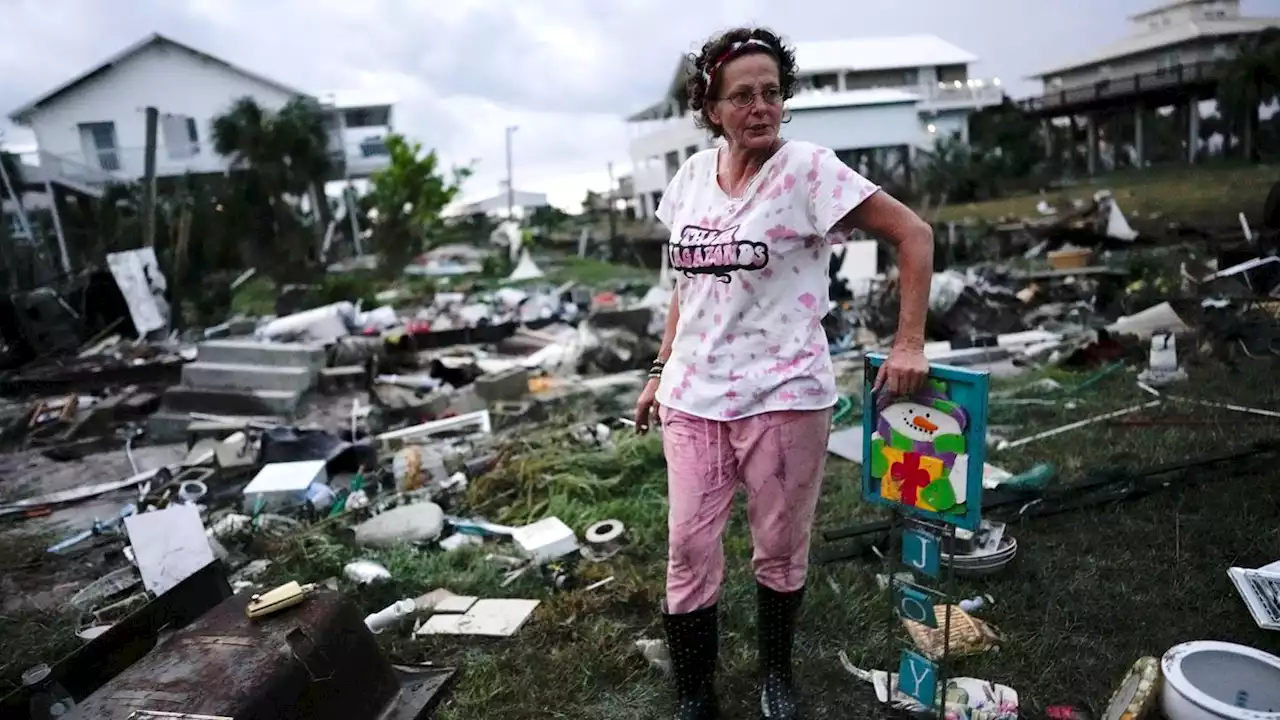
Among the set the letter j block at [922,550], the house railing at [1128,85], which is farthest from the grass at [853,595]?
the house railing at [1128,85]

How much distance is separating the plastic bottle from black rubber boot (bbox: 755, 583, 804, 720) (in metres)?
1.99

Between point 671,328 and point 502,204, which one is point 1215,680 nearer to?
point 671,328

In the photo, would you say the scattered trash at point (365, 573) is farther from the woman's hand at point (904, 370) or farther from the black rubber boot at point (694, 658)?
the woman's hand at point (904, 370)

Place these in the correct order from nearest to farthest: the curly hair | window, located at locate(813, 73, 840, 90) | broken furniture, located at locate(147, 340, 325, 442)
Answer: the curly hair → broken furniture, located at locate(147, 340, 325, 442) → window, located at locate(813, 73, 840, 90)

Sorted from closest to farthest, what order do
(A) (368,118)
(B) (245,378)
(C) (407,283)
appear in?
(B) (245,378) < (C) (407,283) < (A) (368,118)

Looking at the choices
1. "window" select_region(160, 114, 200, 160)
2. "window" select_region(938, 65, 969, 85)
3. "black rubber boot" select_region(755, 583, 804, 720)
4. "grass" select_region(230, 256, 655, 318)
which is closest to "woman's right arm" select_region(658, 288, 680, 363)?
"black rubber boot" select_region(755, 583, 804, 720)

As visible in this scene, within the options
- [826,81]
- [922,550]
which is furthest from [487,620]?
[826,81]

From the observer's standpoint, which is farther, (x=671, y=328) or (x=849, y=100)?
(x=849, y=100)

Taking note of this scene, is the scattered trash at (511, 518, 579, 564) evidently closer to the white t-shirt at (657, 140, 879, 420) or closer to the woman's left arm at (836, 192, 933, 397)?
the white t-shirt at (657, 140, 879, 420)

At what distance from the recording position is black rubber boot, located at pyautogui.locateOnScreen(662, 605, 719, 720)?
232cm

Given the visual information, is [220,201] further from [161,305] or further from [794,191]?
[794,191]

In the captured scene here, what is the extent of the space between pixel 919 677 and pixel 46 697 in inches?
95.9

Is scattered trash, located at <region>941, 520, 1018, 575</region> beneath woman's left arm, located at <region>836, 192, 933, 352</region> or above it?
beneath

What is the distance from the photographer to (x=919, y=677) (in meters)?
2.15
